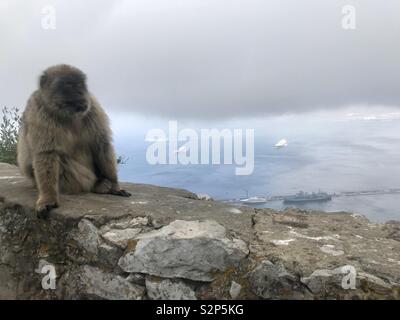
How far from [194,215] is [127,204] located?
0.78 metres

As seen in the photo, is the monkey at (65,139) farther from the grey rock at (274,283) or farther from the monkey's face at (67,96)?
the grey rock at (274,283)

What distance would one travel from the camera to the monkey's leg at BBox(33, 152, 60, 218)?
4094 millimetres

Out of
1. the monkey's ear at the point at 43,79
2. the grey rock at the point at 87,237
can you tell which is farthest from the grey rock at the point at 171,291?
the monkey's ear at the point at 43,79

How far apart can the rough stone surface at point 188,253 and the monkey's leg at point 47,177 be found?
6.0 inches

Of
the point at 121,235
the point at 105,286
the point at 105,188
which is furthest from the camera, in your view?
the point at 105,188

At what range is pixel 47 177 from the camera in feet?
14.4

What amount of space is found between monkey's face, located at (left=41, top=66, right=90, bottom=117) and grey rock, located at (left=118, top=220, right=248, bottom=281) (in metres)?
1.81

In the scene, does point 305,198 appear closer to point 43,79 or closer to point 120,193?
point 120,193

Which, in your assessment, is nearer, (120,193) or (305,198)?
(120,193)

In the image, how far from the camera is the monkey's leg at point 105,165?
16.6 ft

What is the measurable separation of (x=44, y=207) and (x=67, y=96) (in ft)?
4.23

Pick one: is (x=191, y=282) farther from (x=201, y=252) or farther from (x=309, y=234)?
(x=309, y=234)

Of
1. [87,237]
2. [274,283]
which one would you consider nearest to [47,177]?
[87,237]
